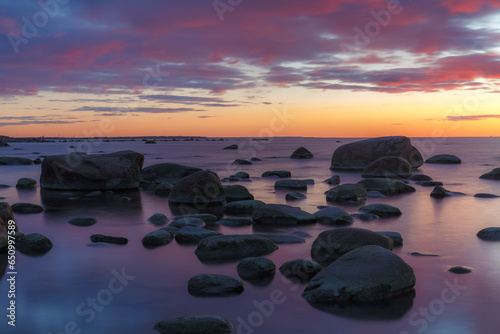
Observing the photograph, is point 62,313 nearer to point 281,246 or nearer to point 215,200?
point 281,246

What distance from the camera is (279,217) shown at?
12078mm

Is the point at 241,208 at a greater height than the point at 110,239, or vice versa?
the point at 110,239

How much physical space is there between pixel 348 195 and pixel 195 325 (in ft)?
40.0

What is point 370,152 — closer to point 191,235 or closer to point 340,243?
point 191,235

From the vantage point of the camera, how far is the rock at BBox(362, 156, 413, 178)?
26.2m

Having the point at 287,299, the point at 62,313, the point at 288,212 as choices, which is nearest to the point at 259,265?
the point at 287,299

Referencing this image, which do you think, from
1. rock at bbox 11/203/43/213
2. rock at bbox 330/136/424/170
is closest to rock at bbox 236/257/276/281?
rock at bbox 11/203/43/213

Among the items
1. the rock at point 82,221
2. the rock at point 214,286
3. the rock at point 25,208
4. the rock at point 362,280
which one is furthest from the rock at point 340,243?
the rock at point 25,208

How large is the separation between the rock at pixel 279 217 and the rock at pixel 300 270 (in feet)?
13.5

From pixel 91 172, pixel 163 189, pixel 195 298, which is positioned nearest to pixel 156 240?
pixel 195 298

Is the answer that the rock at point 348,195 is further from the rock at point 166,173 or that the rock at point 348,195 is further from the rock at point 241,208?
the rock at point 166,173

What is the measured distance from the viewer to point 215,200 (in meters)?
15.7

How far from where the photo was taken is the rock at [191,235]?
10000 millimetres

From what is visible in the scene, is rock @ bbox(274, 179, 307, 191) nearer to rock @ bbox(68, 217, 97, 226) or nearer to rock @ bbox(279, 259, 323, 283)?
rock @ bbox(68, 217, 97, 226)
